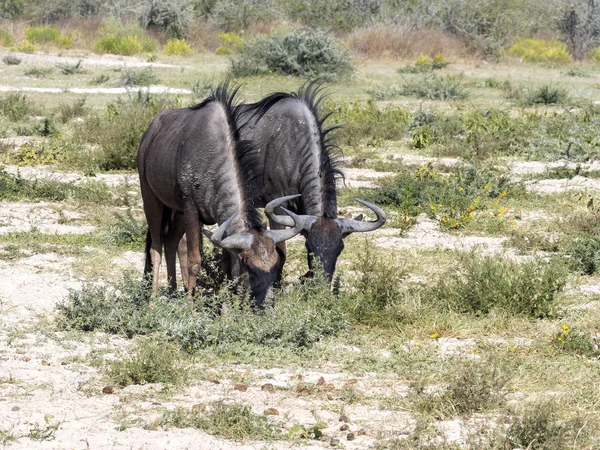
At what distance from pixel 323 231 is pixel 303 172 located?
686mm

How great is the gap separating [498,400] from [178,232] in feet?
11.7

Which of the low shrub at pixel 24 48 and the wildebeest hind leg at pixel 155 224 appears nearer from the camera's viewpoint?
the wildebeest hind leg at pixel 155 224

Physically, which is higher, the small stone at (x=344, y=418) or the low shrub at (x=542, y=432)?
the low shrub at (x=542, y=432)

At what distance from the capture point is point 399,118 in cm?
1658

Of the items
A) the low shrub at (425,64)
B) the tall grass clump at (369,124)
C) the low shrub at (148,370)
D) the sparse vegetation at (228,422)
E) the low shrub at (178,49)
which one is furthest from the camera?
the low shrub at (178,49)

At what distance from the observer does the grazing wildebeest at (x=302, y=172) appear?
23.4 ft

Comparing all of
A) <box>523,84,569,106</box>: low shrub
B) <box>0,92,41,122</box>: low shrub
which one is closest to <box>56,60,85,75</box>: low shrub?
<box>0,92,41,122</box>: low shrub

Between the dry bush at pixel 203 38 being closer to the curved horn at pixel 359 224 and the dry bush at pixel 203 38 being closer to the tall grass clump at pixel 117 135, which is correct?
the tall grass clump at pixel 117 135

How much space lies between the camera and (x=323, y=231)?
7.15 m

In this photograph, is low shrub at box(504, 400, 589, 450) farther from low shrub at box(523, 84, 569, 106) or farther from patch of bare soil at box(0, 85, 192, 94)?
patch of bare soil at box(0, 85, 192, 94)

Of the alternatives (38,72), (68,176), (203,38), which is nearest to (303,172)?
(68,176)

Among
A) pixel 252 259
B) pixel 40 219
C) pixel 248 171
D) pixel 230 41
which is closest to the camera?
pixel 252 259

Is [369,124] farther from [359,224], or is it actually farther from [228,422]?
[228,422]

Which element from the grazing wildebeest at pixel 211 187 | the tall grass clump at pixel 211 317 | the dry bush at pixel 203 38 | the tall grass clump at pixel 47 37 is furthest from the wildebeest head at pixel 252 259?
the dry bush at pixel 203 38
